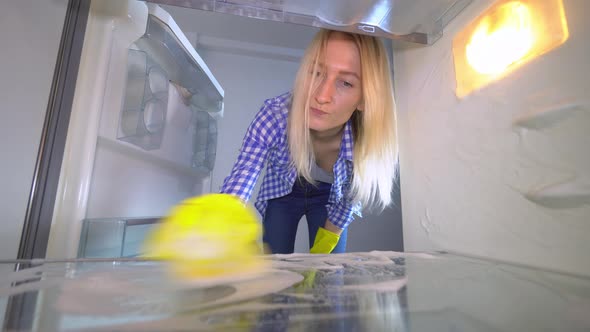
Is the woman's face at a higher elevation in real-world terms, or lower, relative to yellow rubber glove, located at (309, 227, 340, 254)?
higher

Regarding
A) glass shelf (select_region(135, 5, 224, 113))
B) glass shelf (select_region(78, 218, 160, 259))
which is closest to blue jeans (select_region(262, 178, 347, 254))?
glass shelf (select_region(78, 218, 160, 259))

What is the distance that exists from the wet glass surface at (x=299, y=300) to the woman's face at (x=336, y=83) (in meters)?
0.46

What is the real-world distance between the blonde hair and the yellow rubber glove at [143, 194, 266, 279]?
40 centimetres

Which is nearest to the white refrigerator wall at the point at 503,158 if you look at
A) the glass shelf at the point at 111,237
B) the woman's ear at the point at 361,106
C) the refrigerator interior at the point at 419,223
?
the refrigerator interior at the point at 419,223

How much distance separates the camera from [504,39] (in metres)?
0.51

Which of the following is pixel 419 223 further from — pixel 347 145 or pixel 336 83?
pixel 336 83

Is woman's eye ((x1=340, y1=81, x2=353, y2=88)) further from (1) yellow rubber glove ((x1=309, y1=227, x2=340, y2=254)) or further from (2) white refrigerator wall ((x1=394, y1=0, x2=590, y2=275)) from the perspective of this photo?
(1) yellow rubber glove ((x1=309, y1=227, x2=340, y2=254))

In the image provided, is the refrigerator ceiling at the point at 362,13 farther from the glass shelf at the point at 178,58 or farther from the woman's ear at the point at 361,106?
the glass shelf at the point at 178,58

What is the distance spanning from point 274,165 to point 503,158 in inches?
23.2

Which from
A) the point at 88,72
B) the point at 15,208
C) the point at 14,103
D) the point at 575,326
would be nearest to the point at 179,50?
the point at 88,72

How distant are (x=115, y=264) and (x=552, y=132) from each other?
0.68m

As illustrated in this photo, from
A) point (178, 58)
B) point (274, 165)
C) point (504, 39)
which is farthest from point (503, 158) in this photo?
point (178, 58)

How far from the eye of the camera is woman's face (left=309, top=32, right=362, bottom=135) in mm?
774

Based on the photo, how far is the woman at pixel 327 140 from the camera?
0.77m
